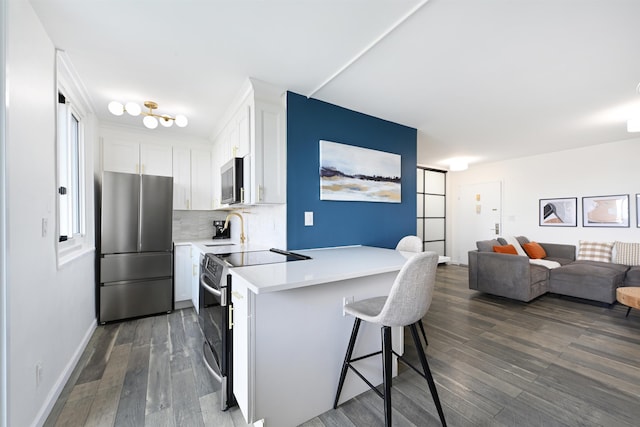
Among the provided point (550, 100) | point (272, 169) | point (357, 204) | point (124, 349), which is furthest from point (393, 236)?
point (124, 349)

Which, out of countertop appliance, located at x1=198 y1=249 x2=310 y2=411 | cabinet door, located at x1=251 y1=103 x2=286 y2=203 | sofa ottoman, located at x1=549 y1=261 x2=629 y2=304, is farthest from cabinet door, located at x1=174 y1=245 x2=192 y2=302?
sofa ottoman, located at x1=549 y1=261 x2=629 y2=304

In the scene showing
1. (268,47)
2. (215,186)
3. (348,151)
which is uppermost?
(268,47)

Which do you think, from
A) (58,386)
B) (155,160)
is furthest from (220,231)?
(58,386)

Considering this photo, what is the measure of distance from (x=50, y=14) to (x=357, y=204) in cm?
261

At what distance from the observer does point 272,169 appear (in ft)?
7.66

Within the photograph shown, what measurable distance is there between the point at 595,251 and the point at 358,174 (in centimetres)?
447

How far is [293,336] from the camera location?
4.94ft

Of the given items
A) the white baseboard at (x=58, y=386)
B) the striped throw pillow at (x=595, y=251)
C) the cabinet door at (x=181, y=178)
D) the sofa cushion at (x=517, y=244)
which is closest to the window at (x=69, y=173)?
the white baseboard at (x=58, y=386)

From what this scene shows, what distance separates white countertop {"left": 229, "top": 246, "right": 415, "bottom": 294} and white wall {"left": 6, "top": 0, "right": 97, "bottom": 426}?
1033 millimetres

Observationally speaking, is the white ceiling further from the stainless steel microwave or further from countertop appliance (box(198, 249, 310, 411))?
countertop appliance (box(198, 249, 310, 411))

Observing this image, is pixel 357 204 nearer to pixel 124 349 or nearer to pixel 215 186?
pixel 215 186

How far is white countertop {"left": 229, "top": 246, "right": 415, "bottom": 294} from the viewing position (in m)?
1.29

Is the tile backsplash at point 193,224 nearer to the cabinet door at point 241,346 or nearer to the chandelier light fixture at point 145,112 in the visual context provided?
the chandelier light fixture at point 145,112

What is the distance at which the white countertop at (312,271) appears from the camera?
129cm
